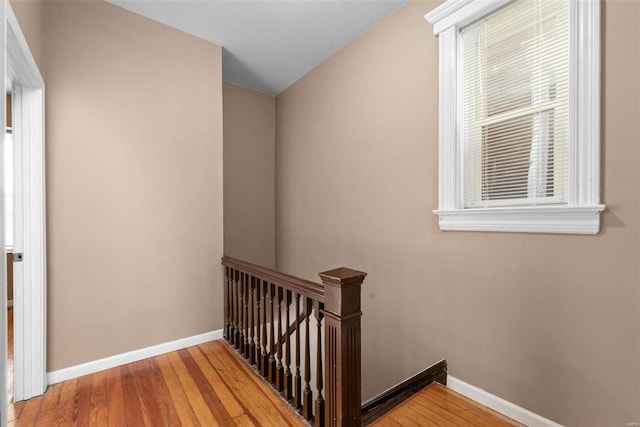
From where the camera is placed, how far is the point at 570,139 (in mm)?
1596

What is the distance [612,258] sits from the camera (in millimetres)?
1482

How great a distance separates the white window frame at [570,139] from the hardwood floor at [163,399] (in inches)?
66.4

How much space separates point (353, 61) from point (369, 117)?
632mm

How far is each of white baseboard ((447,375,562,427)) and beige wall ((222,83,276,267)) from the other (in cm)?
268

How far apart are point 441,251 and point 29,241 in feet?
9.20

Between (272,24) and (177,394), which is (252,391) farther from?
(272,24)

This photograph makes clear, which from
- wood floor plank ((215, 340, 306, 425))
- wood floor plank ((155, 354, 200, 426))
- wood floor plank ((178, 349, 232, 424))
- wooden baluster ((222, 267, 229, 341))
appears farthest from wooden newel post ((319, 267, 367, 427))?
wooden baluster ((222, 267, 229, 341))

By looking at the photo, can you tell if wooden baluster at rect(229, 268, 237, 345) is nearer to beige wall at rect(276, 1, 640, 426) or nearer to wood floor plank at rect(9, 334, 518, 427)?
wood floor plank at rect(9, 334, 518, 427)

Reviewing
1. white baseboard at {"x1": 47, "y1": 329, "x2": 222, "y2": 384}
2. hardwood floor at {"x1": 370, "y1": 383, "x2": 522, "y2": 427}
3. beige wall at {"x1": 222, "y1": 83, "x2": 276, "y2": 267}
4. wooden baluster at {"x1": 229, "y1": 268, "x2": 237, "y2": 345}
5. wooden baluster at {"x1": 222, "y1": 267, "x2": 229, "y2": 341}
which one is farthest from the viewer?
beige wall at {"x1": 222, "y1": 83, "x2": 276, "y2": 267}

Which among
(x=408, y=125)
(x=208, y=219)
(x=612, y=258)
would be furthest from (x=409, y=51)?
(x=208, y=219)

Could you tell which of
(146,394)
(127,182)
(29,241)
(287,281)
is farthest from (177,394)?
(127,182)

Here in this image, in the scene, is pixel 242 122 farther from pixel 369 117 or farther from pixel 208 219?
pixel 369 117

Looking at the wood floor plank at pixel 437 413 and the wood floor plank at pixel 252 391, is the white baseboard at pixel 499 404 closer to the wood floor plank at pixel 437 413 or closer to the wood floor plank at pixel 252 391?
the wood floor plank at pixel 437 413

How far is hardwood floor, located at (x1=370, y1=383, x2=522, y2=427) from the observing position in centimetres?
178
